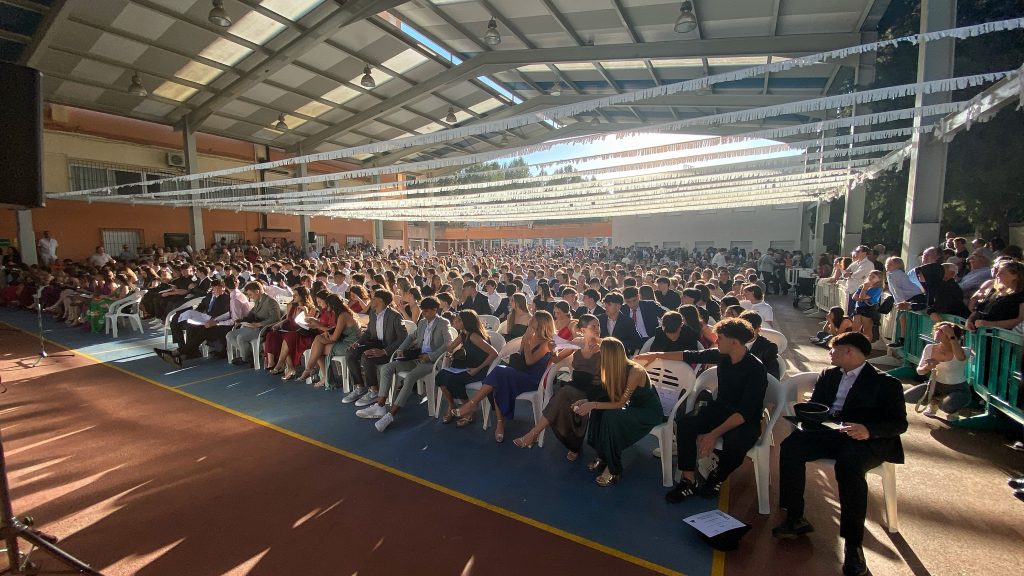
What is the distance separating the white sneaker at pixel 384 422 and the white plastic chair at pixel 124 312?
7.69 m

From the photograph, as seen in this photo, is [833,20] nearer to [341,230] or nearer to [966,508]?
[966,508]

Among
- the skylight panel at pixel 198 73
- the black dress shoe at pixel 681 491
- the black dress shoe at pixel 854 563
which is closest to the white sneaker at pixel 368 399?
the black dress shoe at pixel 681 491

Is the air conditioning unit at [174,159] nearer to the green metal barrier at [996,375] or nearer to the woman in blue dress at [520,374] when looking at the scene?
the woman in blue dress at [520,374]

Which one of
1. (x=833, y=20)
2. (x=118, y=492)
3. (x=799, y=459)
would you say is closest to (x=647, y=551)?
(x=799, y=459)

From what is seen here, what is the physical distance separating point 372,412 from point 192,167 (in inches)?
639

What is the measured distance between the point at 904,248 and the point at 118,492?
33.8ft

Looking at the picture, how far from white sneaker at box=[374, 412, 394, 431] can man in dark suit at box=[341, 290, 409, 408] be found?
652 millimetres

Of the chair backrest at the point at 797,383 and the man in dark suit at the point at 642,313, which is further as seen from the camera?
the man in dark suit at the point at 642,313

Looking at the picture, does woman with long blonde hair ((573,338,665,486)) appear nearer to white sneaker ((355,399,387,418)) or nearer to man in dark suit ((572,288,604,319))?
white sneaker ((355,399,387,418))

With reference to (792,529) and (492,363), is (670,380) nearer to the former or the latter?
(792,529)

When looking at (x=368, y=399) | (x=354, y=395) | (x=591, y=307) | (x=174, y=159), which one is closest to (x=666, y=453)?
(x=591, y=307)

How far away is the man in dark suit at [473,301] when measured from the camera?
693 centimetres

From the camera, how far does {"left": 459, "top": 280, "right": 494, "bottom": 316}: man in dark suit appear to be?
6.93 m

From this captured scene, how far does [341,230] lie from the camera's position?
2642 cm
